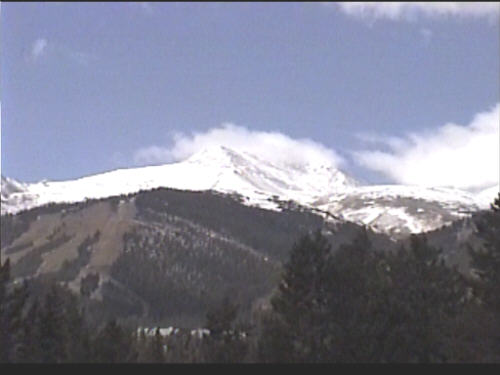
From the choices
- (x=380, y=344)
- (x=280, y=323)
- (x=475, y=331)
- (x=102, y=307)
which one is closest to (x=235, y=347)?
(x=280, y=323)

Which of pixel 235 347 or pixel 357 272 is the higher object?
pixel 357 272

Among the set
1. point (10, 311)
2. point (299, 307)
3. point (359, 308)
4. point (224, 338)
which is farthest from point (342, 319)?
point (10, 311)

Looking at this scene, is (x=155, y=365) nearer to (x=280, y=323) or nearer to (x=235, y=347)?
(x=280, y=323)

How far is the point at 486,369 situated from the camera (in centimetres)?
962

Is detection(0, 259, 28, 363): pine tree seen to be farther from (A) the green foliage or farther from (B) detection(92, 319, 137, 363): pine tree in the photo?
(A) the green foliage

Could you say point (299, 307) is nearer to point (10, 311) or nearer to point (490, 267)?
point (490, 267)

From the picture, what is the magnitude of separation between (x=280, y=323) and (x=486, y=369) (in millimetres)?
22116

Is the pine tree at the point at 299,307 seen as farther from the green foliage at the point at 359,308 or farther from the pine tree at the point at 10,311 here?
the pine tree at the point at 10,311

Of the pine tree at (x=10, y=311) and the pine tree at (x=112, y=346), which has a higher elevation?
the pine tree at (x=10, y=311)

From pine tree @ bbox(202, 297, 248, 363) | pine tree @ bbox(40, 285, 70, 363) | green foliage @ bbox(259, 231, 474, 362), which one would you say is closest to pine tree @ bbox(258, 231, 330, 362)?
green foliage @ bbox(259, 231, 474, 362)

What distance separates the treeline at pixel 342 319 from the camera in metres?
28.1

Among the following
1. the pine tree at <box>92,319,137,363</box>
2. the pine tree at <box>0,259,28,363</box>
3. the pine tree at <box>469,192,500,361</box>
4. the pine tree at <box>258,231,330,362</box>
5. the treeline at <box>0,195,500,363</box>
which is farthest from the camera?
the pine tree at <box>0,259,28,363</box>

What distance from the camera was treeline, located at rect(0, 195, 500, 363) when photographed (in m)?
28.1

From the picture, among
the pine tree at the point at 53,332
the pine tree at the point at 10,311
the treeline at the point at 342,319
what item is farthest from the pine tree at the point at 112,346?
the pine tree at the point at 10,311
